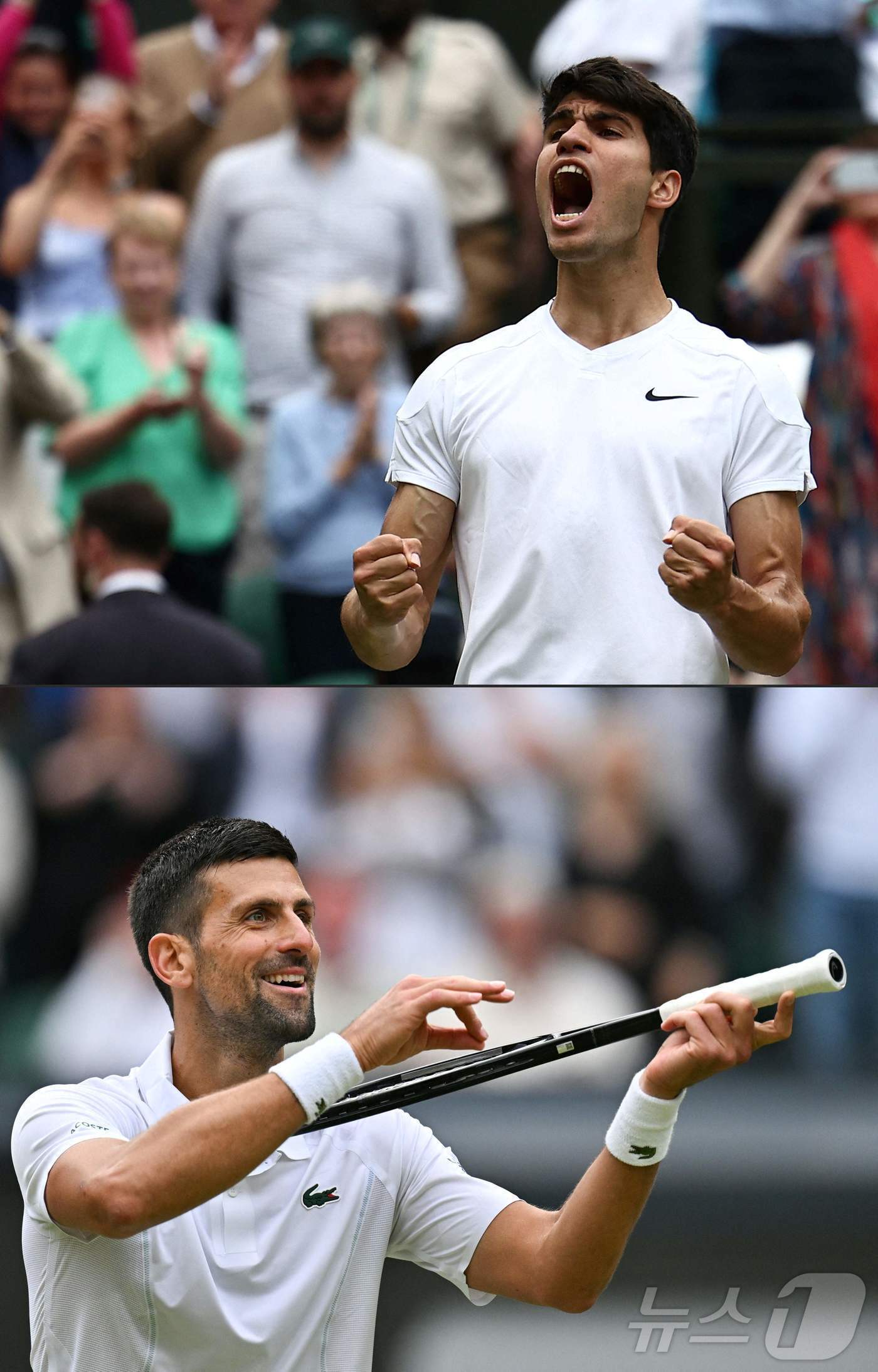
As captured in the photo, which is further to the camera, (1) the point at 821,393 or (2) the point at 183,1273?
(1) the point at 821,393

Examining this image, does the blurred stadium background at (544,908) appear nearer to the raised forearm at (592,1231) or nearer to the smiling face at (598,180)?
the raised forearm at (592,1231)

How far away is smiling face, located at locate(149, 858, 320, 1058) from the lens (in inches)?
96.7

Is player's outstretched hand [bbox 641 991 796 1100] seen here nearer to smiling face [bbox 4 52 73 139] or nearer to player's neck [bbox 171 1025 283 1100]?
Result: player's neck [bbox 171 1025 283 1100]

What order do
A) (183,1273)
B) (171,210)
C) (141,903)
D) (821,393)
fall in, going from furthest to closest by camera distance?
(171,210)
(821,393)
(141,903)
(183,1273)

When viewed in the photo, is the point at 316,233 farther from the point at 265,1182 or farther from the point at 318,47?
the point at 265,1182

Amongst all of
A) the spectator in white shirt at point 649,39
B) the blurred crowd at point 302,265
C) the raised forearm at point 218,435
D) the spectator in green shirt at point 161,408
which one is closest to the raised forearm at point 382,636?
the blurred crowd at point 302,265

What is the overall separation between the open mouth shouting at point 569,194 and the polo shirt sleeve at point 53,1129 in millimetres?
1349

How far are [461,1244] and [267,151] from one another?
3235 mm

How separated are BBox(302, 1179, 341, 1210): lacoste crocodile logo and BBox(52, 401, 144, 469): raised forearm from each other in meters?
2.57

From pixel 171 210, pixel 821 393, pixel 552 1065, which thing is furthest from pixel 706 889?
pixel 171 210

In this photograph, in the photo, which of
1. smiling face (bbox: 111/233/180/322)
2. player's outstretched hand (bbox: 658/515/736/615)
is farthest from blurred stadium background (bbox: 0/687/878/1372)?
smiling face (bbox: 111/233/180/322)

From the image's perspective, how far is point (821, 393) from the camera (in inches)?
175

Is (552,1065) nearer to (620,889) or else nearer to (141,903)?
(620,889)

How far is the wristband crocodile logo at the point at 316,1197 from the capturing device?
8.20 ft
